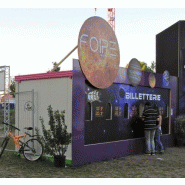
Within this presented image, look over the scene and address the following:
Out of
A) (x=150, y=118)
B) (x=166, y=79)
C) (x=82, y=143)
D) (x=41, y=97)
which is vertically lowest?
(x=82, y=143)

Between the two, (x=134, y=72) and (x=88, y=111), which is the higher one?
(x=134, y=72)

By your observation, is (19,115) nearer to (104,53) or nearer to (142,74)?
(104,53)

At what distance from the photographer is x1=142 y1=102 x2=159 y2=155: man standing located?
10453mm

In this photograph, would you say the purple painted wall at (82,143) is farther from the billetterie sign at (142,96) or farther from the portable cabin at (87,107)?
the billetterie sign at (142,96)

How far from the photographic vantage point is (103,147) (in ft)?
30.8

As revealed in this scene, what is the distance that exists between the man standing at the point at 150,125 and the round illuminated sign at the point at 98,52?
1859mm

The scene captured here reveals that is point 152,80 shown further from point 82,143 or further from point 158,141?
point 82,143

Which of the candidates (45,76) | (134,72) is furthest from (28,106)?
(134,72)

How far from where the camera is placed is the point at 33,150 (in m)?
8.84


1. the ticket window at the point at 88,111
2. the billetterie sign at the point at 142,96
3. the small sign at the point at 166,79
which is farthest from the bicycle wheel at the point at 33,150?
the small sign at the point at 166,79

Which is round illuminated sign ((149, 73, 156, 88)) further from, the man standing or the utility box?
the utility box

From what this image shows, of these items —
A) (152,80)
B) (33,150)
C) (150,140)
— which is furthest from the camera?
(152,80)

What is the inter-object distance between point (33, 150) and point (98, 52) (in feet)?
11.6

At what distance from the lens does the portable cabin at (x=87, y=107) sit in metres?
8.53
